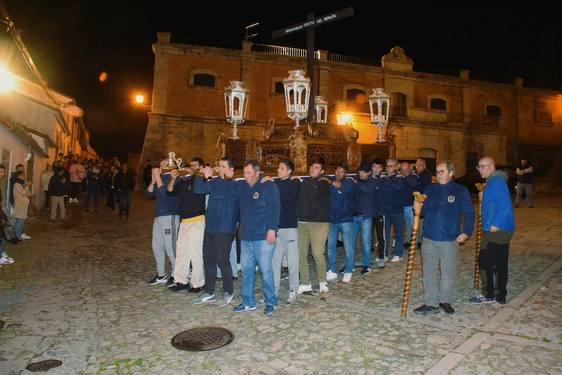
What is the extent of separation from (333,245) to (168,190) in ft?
9.91

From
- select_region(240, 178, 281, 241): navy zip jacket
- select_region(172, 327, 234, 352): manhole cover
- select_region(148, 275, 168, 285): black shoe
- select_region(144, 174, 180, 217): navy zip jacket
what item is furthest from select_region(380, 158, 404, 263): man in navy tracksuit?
select_region(172, 327, 234, 352): manhole cover

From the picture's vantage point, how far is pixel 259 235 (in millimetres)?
5648

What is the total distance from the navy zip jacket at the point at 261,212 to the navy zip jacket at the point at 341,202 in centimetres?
165

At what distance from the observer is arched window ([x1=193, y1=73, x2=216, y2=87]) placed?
26578 mm

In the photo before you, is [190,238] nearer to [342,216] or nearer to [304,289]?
[304,289]

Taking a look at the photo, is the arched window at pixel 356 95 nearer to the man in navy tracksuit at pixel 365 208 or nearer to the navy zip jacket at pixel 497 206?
the man in navy tracksuit at pixel 365 208

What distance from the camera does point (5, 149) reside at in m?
11.8

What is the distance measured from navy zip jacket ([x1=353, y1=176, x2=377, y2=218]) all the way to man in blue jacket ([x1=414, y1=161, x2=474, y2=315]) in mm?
2050

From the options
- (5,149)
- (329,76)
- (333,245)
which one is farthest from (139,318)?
(329,76)

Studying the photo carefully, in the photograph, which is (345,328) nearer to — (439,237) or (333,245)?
(439,237)

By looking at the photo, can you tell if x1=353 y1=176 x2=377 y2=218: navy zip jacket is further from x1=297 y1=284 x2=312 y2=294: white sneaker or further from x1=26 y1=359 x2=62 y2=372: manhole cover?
x1=26 y1=359 x2=62 y2=372: manhole cover

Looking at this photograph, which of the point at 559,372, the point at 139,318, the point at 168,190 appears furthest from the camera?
the point at 168,190

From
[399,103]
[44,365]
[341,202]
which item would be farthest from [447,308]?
[399,103]

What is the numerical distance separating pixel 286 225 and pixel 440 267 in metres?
2.25
